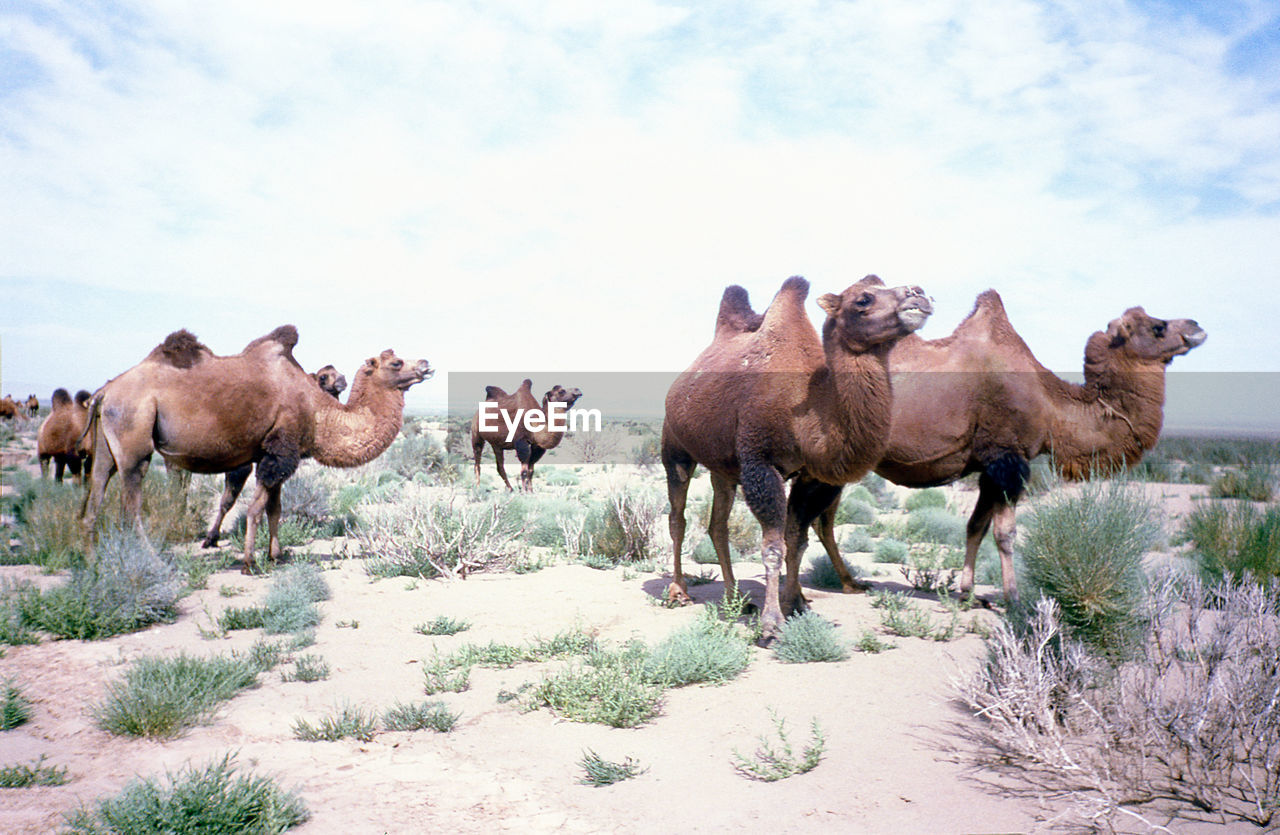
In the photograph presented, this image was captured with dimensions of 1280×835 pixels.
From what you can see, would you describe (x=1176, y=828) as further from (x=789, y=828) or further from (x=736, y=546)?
(x=736, y=546)

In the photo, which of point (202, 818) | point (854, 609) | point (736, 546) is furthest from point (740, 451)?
point (736, 546)

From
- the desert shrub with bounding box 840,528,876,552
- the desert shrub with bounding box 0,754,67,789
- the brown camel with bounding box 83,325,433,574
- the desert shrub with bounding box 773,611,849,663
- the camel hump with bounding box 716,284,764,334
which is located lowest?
the desert shrub with bounding box 0,754,67,789

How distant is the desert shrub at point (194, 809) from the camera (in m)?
3.47

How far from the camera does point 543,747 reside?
4547 millimetres

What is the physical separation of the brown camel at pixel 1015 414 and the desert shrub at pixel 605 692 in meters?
3.08

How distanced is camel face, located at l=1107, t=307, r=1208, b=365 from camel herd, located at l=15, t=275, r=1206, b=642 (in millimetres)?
14

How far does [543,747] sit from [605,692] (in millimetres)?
595

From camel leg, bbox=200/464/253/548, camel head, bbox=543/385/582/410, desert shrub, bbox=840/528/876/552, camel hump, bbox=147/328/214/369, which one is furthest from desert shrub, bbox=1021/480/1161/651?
camel head, bbox=543/385/582/410

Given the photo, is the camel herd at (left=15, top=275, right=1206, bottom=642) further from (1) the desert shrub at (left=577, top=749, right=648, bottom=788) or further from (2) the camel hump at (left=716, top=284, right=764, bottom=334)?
(1) the desert shrub at (left=577, top=749, right=648, bottom=788)

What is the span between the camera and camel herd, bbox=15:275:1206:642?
18.9ft

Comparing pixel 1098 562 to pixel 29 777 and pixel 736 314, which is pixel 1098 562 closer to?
pixel 736 314

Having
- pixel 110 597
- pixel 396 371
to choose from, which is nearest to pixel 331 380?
pixel 396 371

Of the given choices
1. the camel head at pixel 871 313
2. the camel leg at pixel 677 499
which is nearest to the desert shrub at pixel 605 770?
the camel head at pixel 871 313

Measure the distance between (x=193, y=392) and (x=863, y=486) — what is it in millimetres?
16816
